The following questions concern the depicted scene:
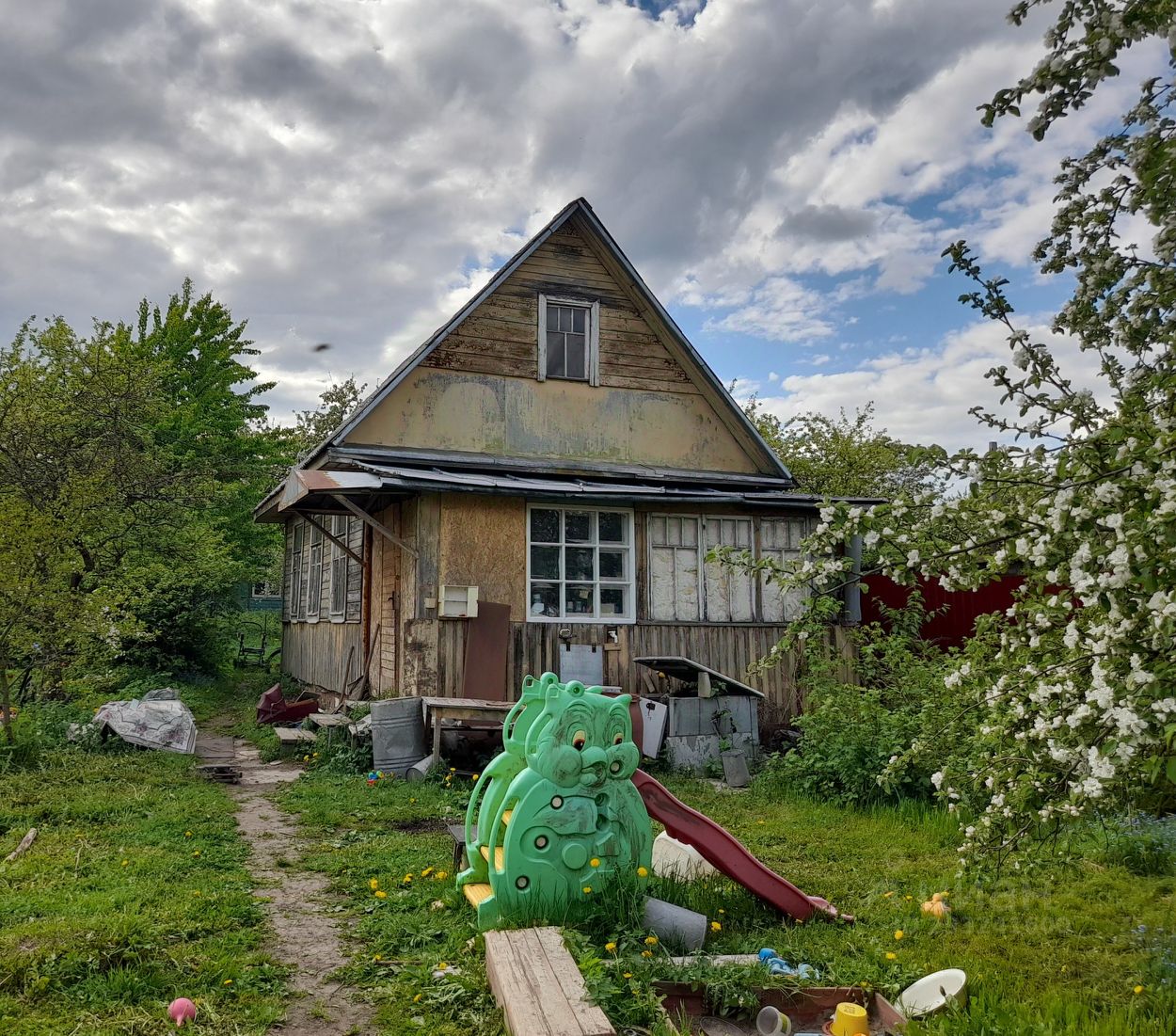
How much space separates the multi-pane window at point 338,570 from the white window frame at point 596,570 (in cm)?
418

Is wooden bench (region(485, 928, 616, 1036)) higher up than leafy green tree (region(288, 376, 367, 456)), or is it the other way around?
leafy green tree (region(288, 376, 367, 456))

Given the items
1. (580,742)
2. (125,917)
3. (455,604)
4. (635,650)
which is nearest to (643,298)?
(635,650)

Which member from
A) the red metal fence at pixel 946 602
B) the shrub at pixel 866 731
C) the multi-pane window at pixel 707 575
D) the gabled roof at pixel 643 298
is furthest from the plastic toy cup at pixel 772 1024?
the red metal fence at pixel 946 602

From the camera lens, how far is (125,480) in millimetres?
15922

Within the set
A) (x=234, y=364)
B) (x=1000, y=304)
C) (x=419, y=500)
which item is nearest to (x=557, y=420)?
(x=419, y=500)

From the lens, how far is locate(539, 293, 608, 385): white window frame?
13.6m

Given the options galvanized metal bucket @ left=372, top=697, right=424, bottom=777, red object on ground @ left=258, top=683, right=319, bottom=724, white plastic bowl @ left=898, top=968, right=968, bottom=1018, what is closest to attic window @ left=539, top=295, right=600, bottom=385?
galvanized metal bucket @ left=372, top=697, right=424, bottom=777

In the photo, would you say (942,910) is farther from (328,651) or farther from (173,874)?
(328,651)

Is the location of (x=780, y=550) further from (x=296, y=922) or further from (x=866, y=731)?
(x=296, y=922)

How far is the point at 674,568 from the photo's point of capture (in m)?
12.3

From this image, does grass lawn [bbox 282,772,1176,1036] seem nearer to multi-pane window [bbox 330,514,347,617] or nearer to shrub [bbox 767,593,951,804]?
shrub [bbox 767,593,951,804]

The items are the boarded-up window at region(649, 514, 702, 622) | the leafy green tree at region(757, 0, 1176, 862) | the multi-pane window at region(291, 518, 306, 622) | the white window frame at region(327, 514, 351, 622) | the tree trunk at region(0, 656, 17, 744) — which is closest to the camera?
the leafy green tree at region(757, 0, 1176, 862)

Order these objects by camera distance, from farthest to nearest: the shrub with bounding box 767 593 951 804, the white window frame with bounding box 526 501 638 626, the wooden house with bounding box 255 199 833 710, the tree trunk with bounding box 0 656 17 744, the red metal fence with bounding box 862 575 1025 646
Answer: the red metal fence with bounding box 862 575 1025 646
the white window frame with bounding box 526 501 638 626
the wooden house with bounding box 255 199 833 710
the tree trunk with bounding box 0 656 17 744
the shrub with bounding box 767 593 951 804

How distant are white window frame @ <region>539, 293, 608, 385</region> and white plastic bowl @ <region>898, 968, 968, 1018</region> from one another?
34.5 feet
